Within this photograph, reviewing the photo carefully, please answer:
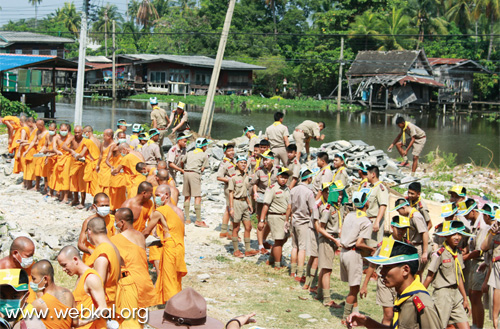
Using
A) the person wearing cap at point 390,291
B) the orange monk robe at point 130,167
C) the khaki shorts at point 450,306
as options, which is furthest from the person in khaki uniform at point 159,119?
the khaki shorts at point 450,306

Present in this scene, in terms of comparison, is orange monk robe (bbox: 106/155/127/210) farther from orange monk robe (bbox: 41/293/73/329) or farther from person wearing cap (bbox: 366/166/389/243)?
orange monk robe (bbox: 41/293/73/329)

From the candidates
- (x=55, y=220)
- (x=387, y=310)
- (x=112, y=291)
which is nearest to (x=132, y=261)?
(x=112, y=291)

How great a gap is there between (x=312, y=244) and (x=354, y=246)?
140 centimetres

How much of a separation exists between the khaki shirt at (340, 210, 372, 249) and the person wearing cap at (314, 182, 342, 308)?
485 mm

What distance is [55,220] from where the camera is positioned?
481 inches

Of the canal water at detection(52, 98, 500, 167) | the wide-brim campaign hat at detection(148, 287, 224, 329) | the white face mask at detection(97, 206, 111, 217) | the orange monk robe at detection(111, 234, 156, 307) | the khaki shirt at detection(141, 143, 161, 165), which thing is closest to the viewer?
the wide-brim campaign hat at detection(148, 287, 224, 329)

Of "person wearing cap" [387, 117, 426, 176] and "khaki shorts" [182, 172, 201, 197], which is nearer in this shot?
"khaki shorts" [182, 172, 201, 197]

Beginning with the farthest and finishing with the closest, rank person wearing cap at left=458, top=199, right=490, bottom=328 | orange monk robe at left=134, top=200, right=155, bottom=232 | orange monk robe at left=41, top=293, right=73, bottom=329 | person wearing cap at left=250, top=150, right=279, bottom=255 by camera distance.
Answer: person wearing cap at left=250, top=150, right=279, bottom=255 < orange monk robe at left=134, top=200, right=155, bottom=232 < person wearing cap at left=458, top=199, right=490, bottom=328 < orange monk robe at left=41, top=293, right=73, bottom=329

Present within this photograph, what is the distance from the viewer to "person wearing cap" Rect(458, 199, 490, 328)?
25.4 feet

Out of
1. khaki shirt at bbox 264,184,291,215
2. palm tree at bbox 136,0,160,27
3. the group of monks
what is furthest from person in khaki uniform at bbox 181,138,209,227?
palm tree at bbox 136,0,160,27

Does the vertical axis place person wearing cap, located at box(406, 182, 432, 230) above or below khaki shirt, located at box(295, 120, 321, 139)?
below

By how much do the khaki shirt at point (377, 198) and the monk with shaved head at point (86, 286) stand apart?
17.1 feet

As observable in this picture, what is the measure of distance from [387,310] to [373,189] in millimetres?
2507

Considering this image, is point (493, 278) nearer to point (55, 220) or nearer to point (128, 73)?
point (55, 220)
